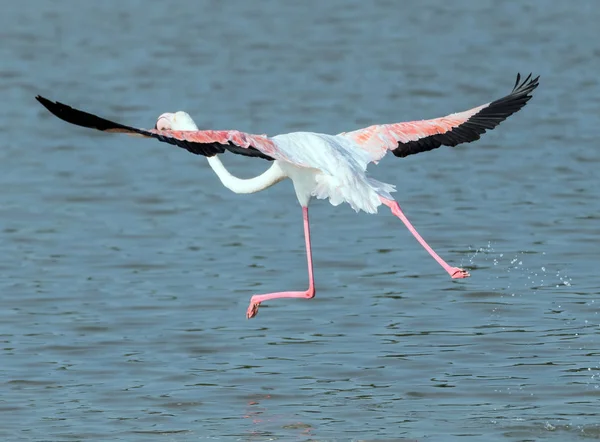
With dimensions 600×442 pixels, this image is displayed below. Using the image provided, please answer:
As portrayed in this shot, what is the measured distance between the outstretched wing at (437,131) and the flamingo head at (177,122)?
118 centimetres

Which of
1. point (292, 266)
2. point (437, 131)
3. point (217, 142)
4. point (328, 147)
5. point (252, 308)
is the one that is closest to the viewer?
point (217, 142)

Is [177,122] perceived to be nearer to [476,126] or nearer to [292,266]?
[476,126]

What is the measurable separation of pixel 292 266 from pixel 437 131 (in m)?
3.58

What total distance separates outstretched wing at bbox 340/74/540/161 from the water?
1674mm

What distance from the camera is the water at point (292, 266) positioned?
11.0 meters

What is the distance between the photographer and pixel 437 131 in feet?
39.5

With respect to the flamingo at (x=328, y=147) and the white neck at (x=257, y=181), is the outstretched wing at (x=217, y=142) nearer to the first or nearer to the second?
the flamingo at (x=328, y=147)

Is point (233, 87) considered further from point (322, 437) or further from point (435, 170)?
point (322, 437)

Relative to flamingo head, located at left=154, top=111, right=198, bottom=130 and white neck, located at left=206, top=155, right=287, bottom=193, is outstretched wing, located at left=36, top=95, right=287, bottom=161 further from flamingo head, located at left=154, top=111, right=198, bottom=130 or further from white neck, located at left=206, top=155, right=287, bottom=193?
flamingo head, located at left=154, top=111, right=198, bottom=130

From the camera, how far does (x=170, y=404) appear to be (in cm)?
1112

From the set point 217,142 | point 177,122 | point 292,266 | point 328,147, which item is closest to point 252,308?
point 328,147

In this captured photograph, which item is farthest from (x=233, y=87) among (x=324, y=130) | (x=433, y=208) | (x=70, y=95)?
(x=433, y=208)

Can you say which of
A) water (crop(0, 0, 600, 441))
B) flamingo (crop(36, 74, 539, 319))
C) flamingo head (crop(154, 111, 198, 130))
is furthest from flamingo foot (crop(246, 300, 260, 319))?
flamingo head (crop(154, 111, 198, 130))

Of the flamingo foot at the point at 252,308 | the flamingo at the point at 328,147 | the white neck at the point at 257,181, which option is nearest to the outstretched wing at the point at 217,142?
the flamingo at the point at 328,147
